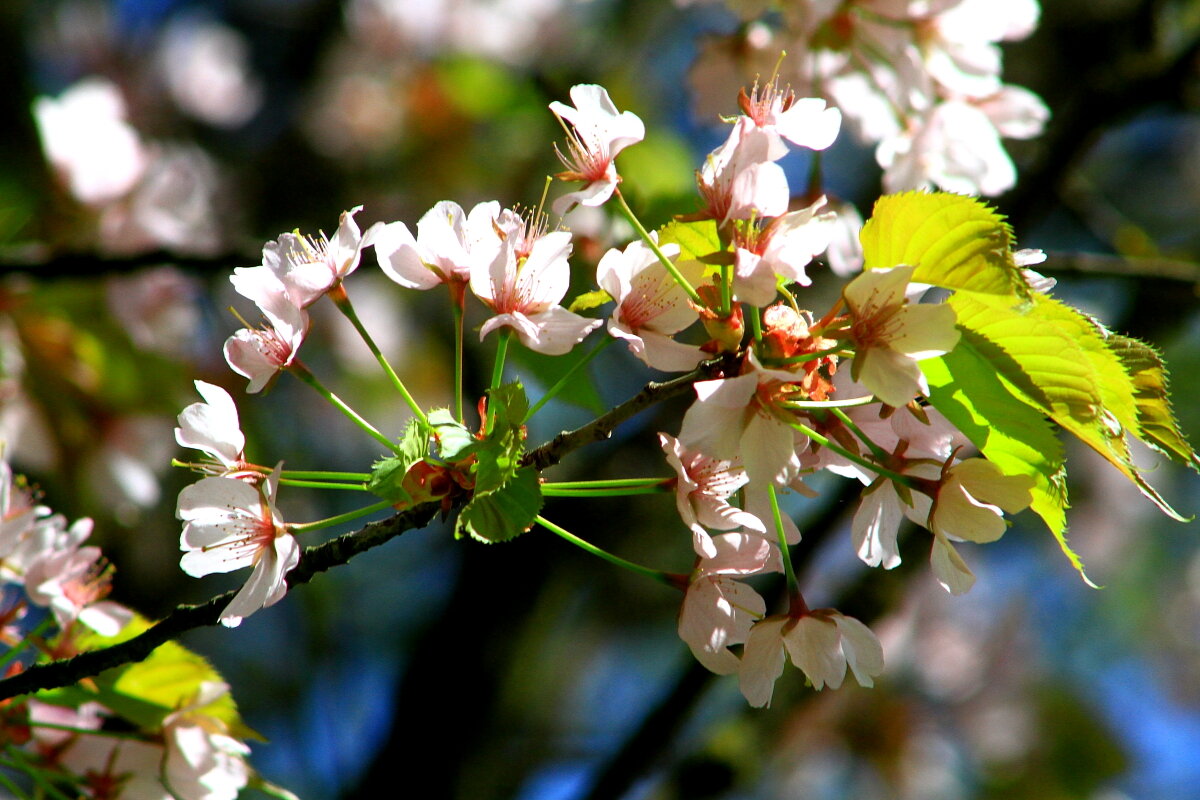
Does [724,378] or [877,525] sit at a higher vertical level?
[724,378]

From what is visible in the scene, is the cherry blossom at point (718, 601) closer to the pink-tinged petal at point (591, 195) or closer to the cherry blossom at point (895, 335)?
the cherry blossom at point (895, 335)

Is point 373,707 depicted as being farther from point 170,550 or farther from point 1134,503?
point 1134,503

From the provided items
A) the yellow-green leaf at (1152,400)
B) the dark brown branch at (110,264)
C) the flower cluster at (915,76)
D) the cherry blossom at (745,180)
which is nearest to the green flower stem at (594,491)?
the cherry blossom at (745,180)

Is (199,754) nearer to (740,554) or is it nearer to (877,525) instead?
(740,554)

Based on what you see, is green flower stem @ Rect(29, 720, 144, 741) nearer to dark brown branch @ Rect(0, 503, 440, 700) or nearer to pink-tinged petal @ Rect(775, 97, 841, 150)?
dark brown branch @ Rect(0, 503, 440, 700)

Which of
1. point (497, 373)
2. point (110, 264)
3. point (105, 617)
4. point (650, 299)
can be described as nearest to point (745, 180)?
point (650, 299)

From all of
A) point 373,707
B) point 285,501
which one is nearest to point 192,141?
point 285,501
